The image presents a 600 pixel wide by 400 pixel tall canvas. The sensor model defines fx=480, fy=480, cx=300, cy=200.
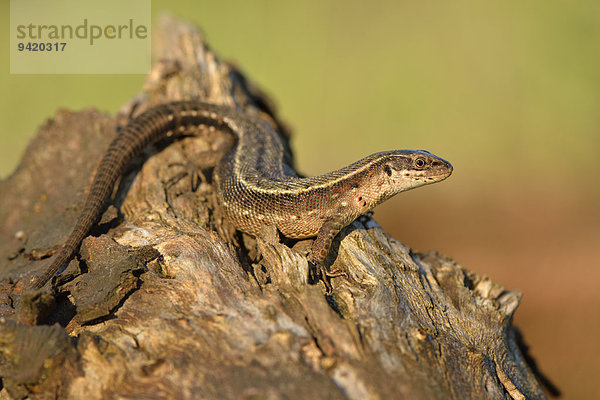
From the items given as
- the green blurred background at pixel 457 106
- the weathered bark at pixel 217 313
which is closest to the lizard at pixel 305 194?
the weathered bark at pixel 217 313

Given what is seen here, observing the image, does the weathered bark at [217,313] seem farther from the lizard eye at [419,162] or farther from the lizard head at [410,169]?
the lizard eye at [419,162]

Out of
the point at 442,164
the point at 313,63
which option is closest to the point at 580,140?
the point at 313,63

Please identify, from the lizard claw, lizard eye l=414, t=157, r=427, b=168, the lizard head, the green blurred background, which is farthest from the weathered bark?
the green blurred background

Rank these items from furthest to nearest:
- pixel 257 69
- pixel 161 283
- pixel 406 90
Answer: pixel 257 69
pixel 406 90
pixel 161 283

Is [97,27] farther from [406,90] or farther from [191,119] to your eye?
[406,90]

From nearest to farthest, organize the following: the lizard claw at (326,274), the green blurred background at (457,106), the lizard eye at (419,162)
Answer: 1. the lizard claw at (326,274)
2. the lizard eye at (419,162)
3. the green blurred background at (457,106)

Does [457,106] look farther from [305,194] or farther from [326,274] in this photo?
[326,274]
